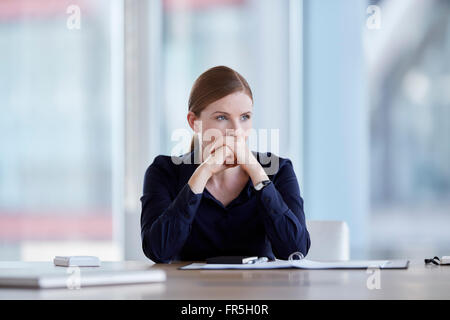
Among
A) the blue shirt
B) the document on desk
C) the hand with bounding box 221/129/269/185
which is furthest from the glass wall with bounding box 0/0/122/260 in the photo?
the document on desk

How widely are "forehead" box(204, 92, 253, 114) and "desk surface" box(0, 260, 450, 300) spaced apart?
70 cm

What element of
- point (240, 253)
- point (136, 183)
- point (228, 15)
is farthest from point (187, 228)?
point (228, 15)

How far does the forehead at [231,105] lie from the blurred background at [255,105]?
195 cm

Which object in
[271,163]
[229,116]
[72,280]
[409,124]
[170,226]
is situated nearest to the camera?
[72,280]

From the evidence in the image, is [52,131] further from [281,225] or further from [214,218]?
[281,225]

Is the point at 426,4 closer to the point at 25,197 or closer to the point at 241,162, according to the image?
the point at 241,162

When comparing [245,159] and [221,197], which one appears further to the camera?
[221,197]

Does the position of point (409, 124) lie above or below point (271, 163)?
above

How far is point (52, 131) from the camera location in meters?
4.47

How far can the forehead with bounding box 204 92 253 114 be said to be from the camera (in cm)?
218

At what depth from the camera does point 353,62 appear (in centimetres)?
405

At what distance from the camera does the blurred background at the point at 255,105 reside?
4.08 m

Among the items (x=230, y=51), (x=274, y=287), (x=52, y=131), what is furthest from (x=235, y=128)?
(x=52, y=131)

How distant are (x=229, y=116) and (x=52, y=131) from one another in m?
2.61
